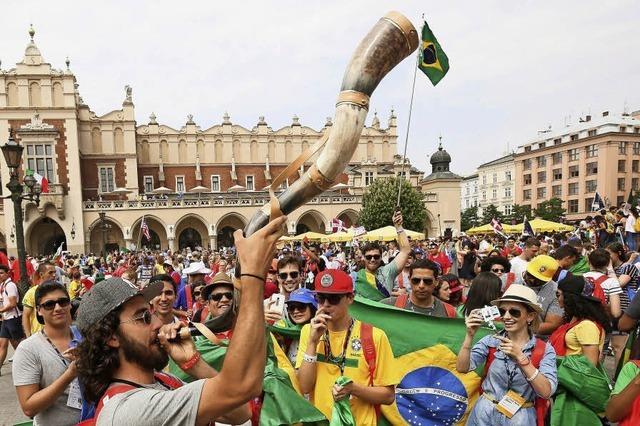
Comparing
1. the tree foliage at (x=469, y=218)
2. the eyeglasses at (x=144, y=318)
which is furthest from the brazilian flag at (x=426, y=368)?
the tree foliage at (x=469, y=218)

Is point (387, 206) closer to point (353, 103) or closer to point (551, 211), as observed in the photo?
point (551, 211)

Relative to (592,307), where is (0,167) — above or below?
above

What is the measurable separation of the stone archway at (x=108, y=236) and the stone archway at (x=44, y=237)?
2.32m

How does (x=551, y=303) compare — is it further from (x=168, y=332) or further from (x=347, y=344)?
(x=168, y=332)

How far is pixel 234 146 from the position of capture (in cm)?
5359

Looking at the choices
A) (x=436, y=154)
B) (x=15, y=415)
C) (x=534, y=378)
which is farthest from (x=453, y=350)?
(x=436, y=154)

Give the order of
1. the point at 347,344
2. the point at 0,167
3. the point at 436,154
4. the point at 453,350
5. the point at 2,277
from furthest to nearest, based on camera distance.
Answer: the point at 436,154, the point at 0,167, the point at 2,277, the point at 453,350, the point at 347,344

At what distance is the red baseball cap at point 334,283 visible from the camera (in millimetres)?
3104

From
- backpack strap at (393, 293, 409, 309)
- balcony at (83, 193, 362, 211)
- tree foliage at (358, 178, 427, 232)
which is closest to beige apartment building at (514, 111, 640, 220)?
tree foliage at (358, 178, 427, 232)

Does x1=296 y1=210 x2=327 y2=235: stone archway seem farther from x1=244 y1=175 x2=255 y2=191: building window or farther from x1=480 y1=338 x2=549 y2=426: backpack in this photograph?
x1=480 y1=338 x2=549 y2=426: backpack

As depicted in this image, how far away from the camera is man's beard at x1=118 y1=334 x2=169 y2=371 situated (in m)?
1.86

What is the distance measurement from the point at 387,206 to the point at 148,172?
89.4 feet

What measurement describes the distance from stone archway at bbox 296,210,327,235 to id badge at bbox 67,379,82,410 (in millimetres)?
42079

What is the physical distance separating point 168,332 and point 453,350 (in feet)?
8.89
